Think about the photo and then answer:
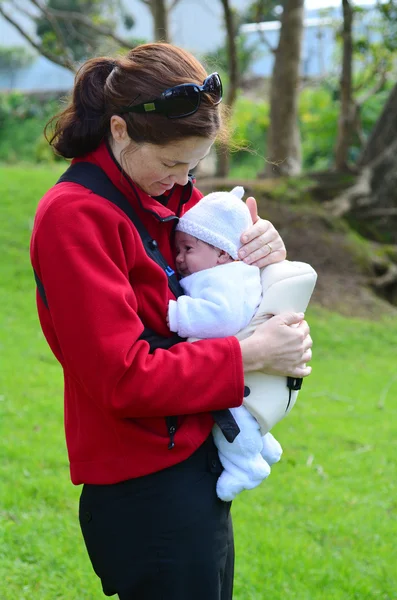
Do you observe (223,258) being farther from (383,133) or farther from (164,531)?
(383,133)

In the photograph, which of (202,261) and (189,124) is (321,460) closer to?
(202,261)

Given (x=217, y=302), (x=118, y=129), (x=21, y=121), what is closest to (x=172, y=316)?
(x=217, y=302)

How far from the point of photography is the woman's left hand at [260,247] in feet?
6.46

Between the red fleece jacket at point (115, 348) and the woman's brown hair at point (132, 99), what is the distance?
68 millimetres

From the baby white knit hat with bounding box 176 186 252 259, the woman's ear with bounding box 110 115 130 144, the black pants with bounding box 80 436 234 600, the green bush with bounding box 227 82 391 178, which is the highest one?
the woman's ear with bounding box 110 115 130 144

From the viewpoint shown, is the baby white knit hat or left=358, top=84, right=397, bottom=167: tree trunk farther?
left=358, top=84, right=397, bottom=167: tree trunk

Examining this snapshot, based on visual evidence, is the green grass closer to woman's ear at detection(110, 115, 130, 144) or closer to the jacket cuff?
the jacket cuff

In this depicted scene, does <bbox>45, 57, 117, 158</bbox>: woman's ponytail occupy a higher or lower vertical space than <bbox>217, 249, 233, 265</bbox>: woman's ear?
higher

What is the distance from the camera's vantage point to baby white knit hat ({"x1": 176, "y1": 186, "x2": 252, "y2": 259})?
1.94m

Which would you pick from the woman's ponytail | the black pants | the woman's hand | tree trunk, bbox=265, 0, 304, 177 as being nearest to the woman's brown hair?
the woman's ponytail

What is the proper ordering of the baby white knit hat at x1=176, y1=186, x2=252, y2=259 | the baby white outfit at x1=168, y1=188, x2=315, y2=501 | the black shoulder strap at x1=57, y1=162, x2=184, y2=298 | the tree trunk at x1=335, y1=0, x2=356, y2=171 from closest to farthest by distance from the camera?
the black shoulder strap at x1=57, y1=162, x2=184, y2=298
the baby white outfit at x1=168, y1=188, x2=315, y2=501
the baby white knit hat at x1=176, y1=186, x2=252, y2=259
the tree trunk at x1=335, y1=0, x2=356, y2=171

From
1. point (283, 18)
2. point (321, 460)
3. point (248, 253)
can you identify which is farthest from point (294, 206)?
point (248, 253)

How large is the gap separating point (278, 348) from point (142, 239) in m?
0.43

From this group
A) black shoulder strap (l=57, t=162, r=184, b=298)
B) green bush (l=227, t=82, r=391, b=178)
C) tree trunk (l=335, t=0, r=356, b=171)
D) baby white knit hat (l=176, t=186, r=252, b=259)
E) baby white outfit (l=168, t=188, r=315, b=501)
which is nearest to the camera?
black shoulder strap (l=57, t=162, r=184, b=298)
